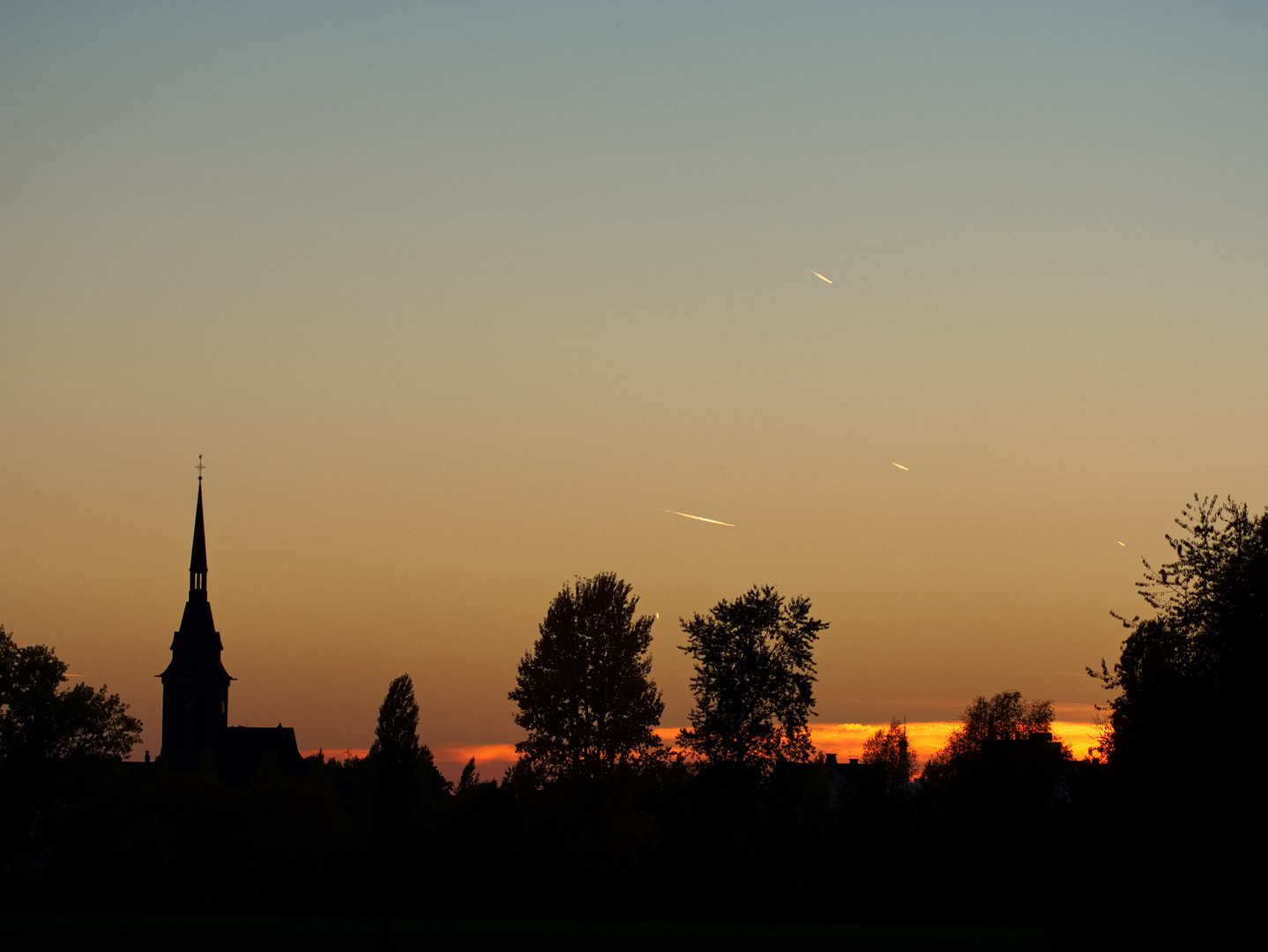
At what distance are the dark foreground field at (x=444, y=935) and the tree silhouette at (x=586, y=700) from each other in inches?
261

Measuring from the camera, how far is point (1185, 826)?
37094 mm

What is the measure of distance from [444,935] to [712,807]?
867 inches

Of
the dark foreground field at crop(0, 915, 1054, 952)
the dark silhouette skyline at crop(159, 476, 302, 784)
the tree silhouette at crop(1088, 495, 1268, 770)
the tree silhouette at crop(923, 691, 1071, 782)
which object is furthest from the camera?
the dark silhouette skyline at crop(159, 476, 302, 784)

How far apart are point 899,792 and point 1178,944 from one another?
47.9m

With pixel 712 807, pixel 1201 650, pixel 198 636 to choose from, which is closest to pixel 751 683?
pixel 712 807

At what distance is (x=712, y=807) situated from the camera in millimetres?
72375

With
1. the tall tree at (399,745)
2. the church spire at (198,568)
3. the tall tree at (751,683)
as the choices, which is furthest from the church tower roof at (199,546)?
the tall tree at (751,683)

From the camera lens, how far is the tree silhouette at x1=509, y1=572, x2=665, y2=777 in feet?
194

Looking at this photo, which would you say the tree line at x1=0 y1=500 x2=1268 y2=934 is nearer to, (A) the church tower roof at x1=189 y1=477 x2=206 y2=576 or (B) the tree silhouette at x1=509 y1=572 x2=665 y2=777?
(B) the tree silhouette at x1=509 y1=572 x2=665 y2=777

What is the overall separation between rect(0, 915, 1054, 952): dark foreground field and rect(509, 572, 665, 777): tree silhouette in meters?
6.63

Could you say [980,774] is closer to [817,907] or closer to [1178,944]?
[817,907]

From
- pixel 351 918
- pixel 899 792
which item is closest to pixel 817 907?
pixel 899 792

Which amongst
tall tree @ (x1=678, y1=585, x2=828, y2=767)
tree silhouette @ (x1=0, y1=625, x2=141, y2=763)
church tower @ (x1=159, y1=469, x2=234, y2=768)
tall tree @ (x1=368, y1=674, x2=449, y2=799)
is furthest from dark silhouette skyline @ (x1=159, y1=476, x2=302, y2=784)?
tall tree @ (x1=678, y1=585, x2=828, y2=767)

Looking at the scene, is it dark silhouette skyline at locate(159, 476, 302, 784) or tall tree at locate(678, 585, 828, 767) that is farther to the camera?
dark silhouette skyline at locate(159, 476, 302, 784)
